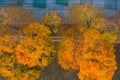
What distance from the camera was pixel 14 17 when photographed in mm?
10969

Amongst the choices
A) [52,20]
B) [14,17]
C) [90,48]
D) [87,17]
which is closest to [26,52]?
[14,17]

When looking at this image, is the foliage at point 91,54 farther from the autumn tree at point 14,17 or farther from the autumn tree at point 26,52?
the autumn tree at point 14,17

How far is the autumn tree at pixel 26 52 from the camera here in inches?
419

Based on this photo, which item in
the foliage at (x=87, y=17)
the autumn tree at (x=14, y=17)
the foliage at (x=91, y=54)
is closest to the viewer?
the foliage at (x=91, y=54)

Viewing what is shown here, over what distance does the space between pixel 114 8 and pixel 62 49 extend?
2.42m

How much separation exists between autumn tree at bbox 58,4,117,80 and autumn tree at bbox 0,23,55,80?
1.78ft

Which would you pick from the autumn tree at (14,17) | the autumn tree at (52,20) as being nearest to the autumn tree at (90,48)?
the autumn tree at (52,20)

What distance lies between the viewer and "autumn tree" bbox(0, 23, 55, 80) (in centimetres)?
1065

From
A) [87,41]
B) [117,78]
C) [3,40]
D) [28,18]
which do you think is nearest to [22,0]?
[28,18]

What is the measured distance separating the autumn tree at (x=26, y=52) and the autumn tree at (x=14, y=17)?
0.82 feet

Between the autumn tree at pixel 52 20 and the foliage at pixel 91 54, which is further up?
the autumn tree at pixel 52 20

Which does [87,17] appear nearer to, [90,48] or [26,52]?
[90,48]

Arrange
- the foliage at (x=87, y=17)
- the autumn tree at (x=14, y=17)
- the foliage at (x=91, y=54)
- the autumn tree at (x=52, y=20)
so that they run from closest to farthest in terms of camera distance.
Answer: the foliage at (x=91, y=54), the foliage at (x=87, y=17), the autumn tree at (x=14, y=17), the autumn tree at (x=52, y=20)

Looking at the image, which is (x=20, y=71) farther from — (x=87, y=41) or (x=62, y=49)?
(x=87, y=41)
